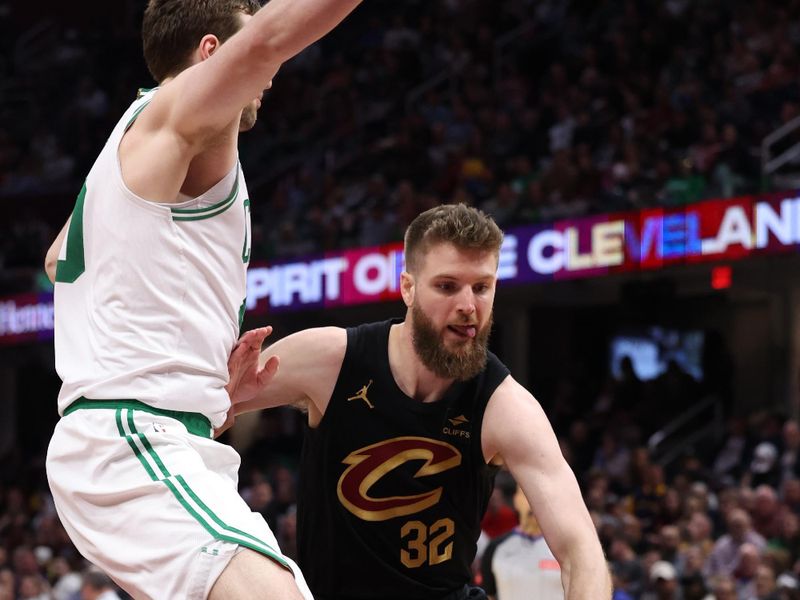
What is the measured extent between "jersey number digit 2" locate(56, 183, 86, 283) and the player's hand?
0.43 m

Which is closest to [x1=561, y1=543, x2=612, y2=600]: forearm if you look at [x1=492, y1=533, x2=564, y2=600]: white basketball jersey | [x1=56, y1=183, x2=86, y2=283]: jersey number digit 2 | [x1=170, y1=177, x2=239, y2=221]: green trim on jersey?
[x1=170, y1=177, x2=239, y2=221]: green trim on jersey

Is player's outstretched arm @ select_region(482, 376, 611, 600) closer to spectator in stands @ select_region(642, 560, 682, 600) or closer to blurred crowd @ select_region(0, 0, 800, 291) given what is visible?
spectator in stands @ select_region(642, 560, 682, 600)

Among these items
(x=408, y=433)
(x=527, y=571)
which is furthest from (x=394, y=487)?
(x=527, y=571)

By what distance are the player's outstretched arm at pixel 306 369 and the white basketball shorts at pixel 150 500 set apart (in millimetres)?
1204

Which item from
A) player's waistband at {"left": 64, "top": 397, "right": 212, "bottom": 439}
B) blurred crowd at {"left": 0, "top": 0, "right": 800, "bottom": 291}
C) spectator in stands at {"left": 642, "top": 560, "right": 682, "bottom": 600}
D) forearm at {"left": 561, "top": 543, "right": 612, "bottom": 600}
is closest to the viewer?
player's waistband at {"left": 64, "top": 397, "right": 212, "bottom": 439}

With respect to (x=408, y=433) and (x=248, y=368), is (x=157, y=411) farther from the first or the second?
(x=408, y=433)

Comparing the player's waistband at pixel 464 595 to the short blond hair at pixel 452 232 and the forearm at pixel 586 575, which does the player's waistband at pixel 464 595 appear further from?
the short blond hair at pixel 452 232

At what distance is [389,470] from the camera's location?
436 cm

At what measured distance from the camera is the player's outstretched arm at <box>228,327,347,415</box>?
4352 mm

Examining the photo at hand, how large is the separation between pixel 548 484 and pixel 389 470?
577mm

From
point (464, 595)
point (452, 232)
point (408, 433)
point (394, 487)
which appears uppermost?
point (452, 232)

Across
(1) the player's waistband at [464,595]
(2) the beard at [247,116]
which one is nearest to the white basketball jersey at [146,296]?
(2) the beard at [247,116]

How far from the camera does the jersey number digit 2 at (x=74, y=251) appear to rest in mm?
3189

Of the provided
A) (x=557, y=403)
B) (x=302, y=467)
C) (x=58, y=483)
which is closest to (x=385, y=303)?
(x=557, y=403)
